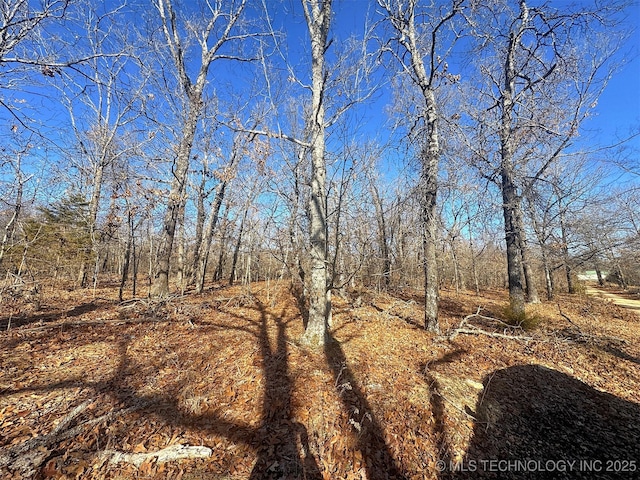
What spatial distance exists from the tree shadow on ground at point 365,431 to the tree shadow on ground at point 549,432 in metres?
0.65

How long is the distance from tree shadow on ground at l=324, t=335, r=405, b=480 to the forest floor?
16 mm

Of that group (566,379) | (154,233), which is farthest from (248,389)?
(154,233)

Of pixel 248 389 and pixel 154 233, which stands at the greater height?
pixel 154 233

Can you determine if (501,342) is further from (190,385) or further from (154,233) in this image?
(154,233)

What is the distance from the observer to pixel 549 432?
3.55 m

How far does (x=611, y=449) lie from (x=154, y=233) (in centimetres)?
1986

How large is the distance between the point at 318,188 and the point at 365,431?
3.99 m

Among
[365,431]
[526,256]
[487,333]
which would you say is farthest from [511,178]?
[365,431]

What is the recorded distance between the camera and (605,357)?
18.6ft

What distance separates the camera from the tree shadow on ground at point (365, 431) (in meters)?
2.78

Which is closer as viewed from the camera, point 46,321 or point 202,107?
point 46,321

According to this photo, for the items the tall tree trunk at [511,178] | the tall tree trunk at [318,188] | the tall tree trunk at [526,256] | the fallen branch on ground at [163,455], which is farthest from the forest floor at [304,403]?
the tall tree trunk at [526,256]

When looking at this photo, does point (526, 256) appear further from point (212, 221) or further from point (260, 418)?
point (212, 221)

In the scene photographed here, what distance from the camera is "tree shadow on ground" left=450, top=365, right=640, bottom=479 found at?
300 cm
